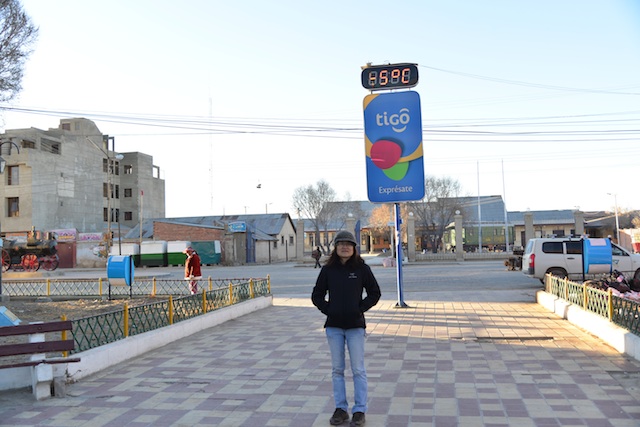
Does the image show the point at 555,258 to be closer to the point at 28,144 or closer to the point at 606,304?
the point at 606,304

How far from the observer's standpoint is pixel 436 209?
62594mm

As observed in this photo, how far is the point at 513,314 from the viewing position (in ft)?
40.4

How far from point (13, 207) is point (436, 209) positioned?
1766 inches

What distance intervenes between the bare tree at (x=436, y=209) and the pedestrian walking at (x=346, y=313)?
2211 inches

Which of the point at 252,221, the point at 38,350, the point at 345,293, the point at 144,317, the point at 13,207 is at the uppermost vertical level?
the point at 13,207

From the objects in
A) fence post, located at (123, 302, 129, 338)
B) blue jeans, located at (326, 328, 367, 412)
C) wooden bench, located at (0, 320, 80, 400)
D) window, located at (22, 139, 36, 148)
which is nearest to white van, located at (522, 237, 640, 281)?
fence post, located at (123, 302, 129, 338)

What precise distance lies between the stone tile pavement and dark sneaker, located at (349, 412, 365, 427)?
5.1 inches

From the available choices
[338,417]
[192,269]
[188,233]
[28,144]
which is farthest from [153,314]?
[28,144]

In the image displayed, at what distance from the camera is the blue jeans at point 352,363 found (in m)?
5.01

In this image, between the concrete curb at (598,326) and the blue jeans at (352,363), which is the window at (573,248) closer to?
the concrete curb at (598,326)

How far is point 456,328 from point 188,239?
42078 millimetres

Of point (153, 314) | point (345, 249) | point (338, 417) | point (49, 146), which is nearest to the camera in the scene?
point (338, 417)

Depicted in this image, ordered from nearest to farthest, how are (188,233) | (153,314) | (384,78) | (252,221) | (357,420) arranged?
(357,420)
(153,314)
(384,78)
(188,233)
(252,221)

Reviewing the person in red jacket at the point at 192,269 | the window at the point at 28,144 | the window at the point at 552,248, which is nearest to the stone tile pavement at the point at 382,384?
the person in red jacket at the point at 192,269
